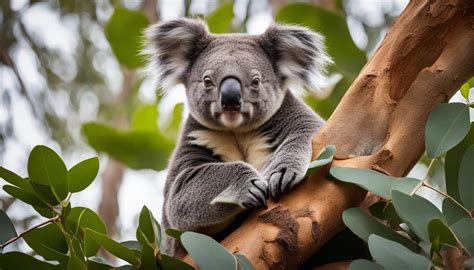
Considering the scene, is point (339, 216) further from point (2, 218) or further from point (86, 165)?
point (2, 218)

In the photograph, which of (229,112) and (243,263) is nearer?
(243,263)

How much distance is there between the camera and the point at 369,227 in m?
1.90

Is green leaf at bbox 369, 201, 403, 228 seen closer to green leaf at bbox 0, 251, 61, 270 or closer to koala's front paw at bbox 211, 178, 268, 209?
koala's front paw at bbox 211, 178, 268, 209

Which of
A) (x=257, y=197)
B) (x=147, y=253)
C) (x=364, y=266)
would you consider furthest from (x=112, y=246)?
(x=364, y=266)

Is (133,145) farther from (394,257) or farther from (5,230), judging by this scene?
(394,257)

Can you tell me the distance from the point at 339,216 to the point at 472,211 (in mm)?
426

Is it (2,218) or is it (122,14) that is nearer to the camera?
Result: (2,218)

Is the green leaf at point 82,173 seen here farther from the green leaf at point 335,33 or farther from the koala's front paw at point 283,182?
the green leaf at point 335,33

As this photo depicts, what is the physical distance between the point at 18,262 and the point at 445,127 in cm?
138

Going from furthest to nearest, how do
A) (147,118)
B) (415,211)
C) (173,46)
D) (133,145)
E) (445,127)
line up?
(147,118) < (133,145) < (173,46) < (445,127) < (415,211)

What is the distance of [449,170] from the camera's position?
7.11 ft

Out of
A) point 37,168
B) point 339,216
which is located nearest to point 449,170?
point 339,216

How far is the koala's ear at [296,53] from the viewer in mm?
3383

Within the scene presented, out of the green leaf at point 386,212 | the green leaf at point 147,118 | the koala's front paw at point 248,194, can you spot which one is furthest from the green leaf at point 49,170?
the green leaf at point 147,118
